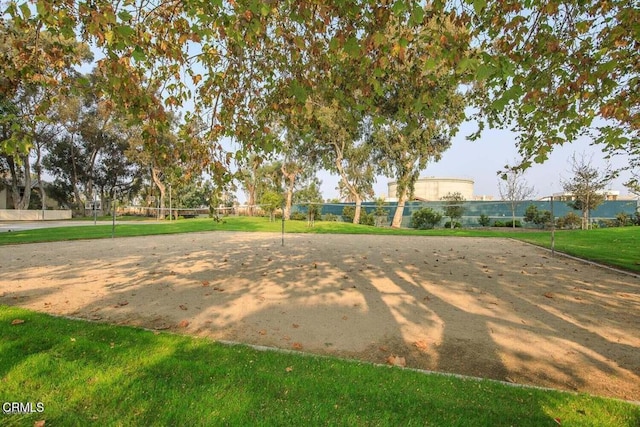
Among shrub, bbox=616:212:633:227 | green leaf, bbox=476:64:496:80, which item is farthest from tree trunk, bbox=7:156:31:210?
shrub, bbox=616:212:633:227

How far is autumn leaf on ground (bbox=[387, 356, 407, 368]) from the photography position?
10.3 ft

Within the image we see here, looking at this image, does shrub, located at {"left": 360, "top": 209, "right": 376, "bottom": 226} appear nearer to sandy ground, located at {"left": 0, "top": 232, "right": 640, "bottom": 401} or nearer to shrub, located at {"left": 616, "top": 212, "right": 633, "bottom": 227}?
shrub, located at {"left": 616, "top": 212, "right": 633, "bottom": 227}

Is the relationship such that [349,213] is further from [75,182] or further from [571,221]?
[75,182]

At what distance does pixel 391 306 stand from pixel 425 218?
24.4 m

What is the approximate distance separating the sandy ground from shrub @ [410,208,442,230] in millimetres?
19288

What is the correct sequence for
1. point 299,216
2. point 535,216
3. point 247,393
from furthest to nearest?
point 299,216 < point 535,216 < point 247,393

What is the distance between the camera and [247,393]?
2391 mm

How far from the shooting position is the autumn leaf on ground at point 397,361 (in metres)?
3.13

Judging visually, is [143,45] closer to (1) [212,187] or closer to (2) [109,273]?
(1) [212,187]

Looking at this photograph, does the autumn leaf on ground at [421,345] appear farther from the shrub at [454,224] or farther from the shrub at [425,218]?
the shrub at [454,224]

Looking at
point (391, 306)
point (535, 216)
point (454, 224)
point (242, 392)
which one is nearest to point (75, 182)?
point (454, 224)

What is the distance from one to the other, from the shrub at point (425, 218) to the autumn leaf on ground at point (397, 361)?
26.0 meters

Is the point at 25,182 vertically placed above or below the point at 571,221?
above

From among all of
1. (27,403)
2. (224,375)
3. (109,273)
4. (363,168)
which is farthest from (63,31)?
(363,168)
